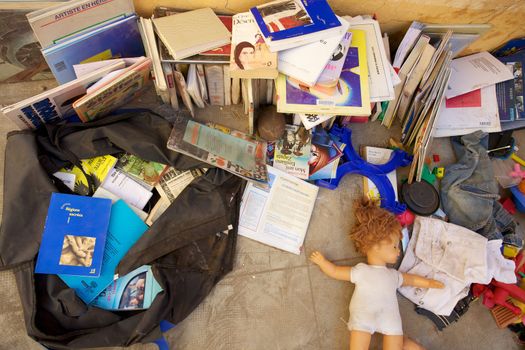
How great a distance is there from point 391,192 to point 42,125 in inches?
64.5

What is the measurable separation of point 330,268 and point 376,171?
1.76 feet

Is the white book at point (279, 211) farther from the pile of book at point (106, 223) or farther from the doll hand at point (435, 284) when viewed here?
the doll hand at point (435, 284)

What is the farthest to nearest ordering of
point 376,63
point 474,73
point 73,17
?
point 474,73 < point 376,63 < point 73,17

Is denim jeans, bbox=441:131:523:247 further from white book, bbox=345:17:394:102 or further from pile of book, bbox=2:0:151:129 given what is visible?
pile of book, bbox=2:0:151:129

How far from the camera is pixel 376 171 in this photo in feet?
6.09

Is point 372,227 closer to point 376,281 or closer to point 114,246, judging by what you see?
point 376,281

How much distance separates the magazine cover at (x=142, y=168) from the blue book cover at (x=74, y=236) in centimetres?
18

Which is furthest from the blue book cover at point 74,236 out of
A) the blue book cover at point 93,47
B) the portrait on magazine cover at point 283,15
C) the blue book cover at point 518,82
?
the blue book cover at point 518,82

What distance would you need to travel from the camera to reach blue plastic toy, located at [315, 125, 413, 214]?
1.83 metres

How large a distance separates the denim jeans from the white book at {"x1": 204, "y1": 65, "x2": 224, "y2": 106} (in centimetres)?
121

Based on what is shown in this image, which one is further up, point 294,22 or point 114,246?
point 294,22

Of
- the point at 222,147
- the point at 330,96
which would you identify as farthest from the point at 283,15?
the point at 222,147

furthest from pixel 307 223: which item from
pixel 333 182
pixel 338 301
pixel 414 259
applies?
pixel 414 259

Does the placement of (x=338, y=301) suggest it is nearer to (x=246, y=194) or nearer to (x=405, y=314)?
(x=405, y=314)
